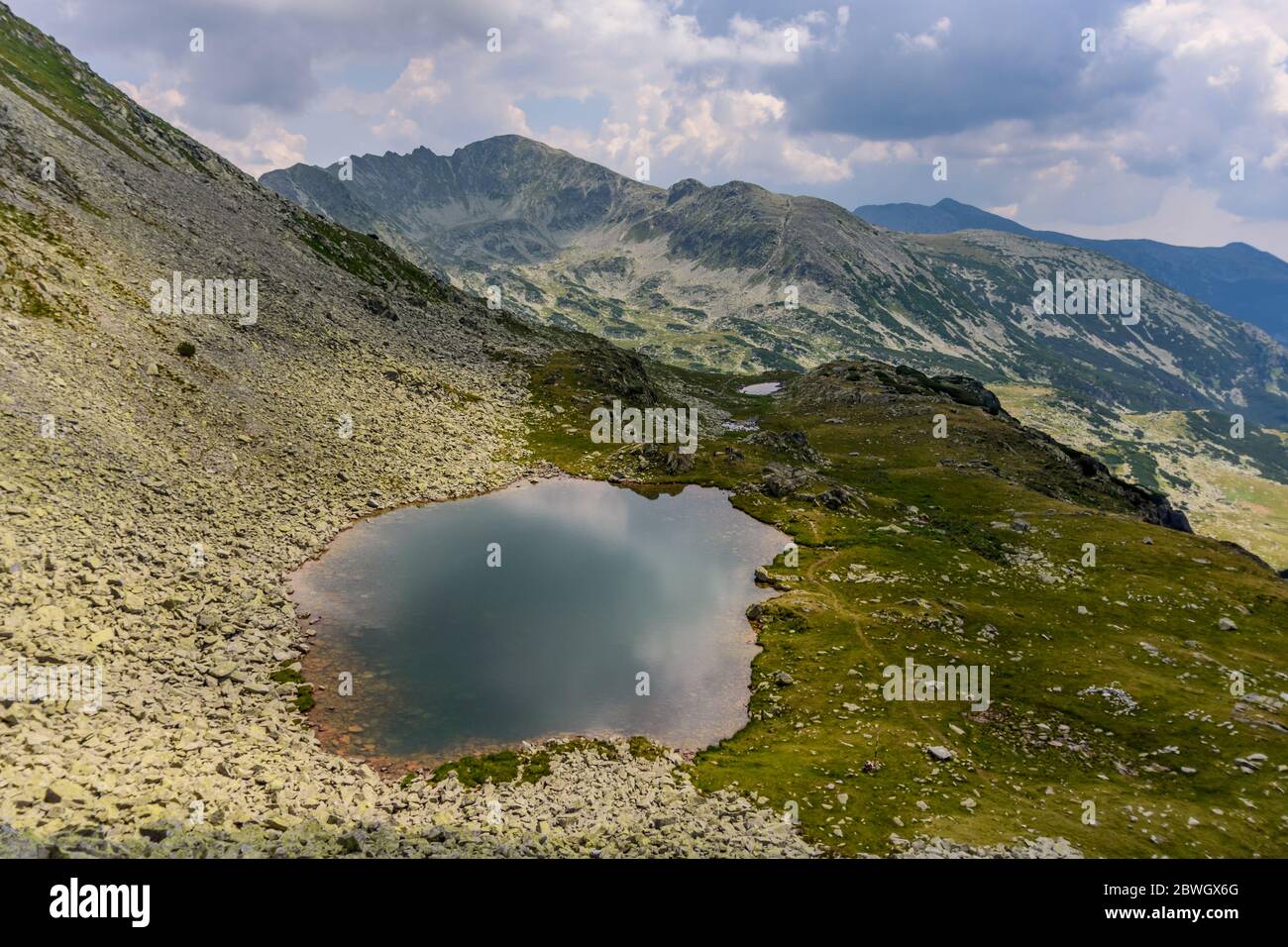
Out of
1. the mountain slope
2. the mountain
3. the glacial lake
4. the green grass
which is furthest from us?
the glacial lake

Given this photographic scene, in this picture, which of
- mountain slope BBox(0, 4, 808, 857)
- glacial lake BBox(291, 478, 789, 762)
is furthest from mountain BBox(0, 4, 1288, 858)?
glacial lake BBox(291, 478, 789, 762)

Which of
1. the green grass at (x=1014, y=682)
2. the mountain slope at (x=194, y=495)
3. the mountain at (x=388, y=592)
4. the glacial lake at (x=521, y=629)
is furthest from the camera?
the glacial lake at (x=521, y=629)

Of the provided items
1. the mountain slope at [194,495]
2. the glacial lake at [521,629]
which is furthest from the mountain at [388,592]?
the glacial lake at [521,629]

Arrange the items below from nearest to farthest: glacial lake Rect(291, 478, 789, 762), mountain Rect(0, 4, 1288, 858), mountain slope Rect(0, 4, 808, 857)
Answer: mountain slope Rect(0, 4, 808, 857), mountain Rect(0, 4, 1288, 858), glacial lake Rect(291, 478, 789, 762)

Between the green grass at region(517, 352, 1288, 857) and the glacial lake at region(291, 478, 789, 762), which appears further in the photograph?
the glacial lake at region(291, 478, 789, 762)

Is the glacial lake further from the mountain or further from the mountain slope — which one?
the mountain slope

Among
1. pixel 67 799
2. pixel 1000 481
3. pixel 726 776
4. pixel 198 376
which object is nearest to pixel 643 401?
pixel 1000 481

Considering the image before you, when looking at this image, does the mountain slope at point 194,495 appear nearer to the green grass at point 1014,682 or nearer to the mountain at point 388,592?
the mountain at point 388,592
